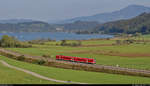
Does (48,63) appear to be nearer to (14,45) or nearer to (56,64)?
(56,64)

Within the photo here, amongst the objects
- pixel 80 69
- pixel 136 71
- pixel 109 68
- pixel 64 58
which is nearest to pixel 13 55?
pixel 64 58

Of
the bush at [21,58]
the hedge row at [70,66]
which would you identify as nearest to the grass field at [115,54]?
the hedge row at [70,66]

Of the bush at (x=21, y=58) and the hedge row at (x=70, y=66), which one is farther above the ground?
the bush at (x=21, y=58)

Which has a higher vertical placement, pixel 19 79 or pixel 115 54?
pixel 115 54

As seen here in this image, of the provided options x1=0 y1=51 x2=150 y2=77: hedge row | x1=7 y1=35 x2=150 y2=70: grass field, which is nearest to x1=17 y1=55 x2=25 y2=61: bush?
x1=0 y1=51 x2=150 y2=77: hedge row

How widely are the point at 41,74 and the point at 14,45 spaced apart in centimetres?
8928

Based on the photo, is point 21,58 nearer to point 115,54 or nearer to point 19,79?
point 115,54

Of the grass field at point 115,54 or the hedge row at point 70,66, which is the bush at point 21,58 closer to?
the hedge row at point 70,66

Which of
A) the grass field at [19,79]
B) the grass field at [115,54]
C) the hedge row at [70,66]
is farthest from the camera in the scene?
the grass field at [115,54]

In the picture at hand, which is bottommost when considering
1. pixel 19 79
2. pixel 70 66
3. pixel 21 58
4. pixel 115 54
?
pixel 70 66

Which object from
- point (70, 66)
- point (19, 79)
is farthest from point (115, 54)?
point (19, 79)

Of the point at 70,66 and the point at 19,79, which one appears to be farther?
the point at 70,66

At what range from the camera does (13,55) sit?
302 ft

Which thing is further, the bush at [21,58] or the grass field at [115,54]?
→ the bush at [21,58]
